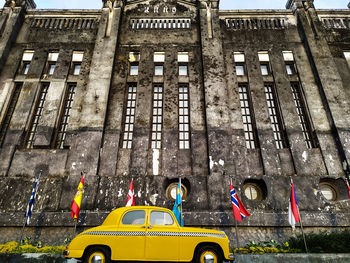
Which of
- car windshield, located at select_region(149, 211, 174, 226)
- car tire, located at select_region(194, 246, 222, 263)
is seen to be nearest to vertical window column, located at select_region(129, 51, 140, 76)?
car windshield, located at select_region(149, 211, 174, 226)

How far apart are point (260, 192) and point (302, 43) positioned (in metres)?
9.81

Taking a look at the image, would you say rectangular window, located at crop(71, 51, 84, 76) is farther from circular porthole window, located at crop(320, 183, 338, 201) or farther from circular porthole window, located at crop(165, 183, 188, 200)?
circular porthole window, located at crop(320, 183, 338, 201)

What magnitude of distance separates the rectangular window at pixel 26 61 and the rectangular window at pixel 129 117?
6.32 meters

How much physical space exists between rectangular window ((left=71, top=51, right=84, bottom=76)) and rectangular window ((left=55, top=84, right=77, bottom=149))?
1.09 meters

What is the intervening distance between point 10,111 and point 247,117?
1272 cm

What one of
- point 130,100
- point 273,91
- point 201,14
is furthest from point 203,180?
point 201,14

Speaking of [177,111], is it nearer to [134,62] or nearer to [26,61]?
[134,62]

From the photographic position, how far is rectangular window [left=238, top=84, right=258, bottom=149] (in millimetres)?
11777

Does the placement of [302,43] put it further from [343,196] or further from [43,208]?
[43,208]

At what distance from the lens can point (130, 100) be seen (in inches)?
496

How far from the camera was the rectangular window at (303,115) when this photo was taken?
11.7 metres

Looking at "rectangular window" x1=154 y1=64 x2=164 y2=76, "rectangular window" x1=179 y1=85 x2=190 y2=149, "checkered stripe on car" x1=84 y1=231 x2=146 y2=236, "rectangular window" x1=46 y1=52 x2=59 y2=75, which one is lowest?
"checkered stripe on car" x1=84 y1=231 x2=146 y2=236

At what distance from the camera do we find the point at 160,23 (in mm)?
14836

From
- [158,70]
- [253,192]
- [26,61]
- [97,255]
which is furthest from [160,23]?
[97,255]
